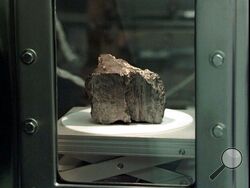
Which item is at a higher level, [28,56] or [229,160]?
[28,56]

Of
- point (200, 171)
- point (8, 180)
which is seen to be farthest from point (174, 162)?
point (8, 180)

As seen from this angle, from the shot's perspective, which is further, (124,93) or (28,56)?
(124,93)

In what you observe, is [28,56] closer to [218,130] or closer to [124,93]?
[124,93]

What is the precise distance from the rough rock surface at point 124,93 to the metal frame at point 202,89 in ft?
0.53

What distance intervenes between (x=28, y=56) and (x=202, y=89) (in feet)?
0.96

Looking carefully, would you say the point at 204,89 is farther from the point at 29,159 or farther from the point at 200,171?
the point at 29,159

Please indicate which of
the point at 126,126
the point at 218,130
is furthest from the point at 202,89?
the point at 126,126

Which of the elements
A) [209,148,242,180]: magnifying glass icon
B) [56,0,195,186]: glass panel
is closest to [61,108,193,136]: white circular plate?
[56,0,195,186]: glass panel

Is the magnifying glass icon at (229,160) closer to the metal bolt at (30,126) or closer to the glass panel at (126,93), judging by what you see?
the glass panel at (126,93)

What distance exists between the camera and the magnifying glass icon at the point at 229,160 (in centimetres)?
73

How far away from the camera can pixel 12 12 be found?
76 cm

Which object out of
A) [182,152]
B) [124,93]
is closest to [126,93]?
[124,93]

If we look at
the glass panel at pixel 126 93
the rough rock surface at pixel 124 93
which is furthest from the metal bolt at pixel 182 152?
the rough rock surface at pixel 124 93

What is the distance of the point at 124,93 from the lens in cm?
90
